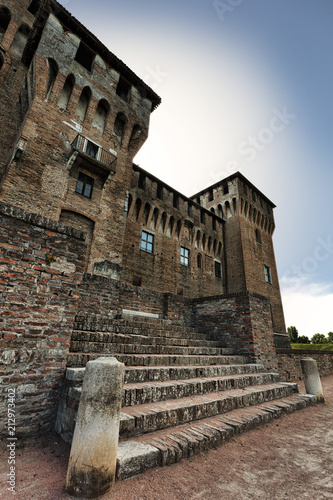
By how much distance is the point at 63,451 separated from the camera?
2332 mm

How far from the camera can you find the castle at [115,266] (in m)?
2.77

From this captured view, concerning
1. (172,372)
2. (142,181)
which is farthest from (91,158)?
(172,372)

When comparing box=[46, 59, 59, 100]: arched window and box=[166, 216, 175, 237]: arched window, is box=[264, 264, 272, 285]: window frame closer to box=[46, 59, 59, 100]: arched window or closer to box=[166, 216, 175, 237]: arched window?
box=[166, 216, 175, 237]: arched window

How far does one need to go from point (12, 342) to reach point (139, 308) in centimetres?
483

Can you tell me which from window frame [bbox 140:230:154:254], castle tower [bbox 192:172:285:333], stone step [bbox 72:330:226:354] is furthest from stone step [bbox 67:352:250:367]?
castle tower [bbox 192:172:285:333]

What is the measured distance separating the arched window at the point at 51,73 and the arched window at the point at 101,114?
234 centimetres

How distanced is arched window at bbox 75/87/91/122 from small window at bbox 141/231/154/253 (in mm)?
7459

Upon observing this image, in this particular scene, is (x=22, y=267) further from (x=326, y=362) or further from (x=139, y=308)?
(x=326, y=362)

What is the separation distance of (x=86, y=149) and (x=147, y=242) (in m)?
6.68

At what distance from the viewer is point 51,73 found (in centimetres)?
1084

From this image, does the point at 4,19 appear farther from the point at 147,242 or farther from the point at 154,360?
the point at 154,360

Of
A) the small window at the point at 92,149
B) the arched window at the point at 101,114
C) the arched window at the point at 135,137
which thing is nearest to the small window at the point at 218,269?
the arched window at the point at 135,137

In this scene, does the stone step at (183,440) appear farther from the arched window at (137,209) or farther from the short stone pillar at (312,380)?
the arched window at (137,209)

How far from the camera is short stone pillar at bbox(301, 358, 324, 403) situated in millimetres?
5281
